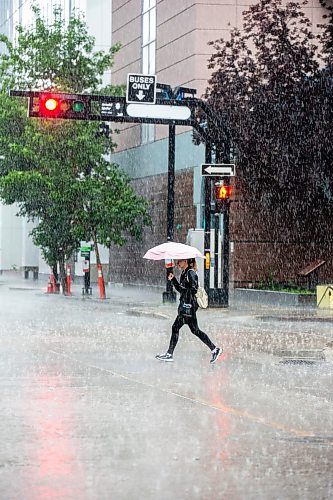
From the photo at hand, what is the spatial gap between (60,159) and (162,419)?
33.4 m

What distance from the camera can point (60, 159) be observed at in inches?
1719

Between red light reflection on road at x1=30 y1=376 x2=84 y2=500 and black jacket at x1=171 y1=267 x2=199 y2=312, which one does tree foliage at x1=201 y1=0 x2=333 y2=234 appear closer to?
black jacket at x1=171 y1=267 x2=199 y2=312

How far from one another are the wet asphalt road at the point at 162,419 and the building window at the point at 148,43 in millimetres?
30684

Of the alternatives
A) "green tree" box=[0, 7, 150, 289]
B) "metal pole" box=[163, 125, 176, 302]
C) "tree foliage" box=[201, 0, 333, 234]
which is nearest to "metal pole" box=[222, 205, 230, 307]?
"metal pole" box=[163, 125, 176, 302]

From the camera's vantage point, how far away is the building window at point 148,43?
5125 centimetres

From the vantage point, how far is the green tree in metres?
42.7

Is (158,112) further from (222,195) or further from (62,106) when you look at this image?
(62,106)

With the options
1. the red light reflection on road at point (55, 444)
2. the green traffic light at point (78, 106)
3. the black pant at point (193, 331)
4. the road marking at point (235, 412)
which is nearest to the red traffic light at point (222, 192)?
the green traffic light at point (78, 106)

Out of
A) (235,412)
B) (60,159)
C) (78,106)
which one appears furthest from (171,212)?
(235,412)

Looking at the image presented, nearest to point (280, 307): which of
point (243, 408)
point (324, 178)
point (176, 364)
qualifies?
point (324, 178)

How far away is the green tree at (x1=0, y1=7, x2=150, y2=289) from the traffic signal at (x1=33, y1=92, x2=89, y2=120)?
47.9 ft

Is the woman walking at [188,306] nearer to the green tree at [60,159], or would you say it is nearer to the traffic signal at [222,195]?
the traffic signal at [222,195]

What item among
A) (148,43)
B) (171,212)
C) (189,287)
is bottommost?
(189,287)

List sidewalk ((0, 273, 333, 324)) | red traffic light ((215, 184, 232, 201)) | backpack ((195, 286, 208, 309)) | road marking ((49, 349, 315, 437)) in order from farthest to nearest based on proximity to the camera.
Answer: red traffic light ((215, 184, 232, 201)) → sidewalk ((0, 273, 333, 324)) → backpack ((195, 286, 208, 309)) → road marking ((49, 349, 315, 437))
